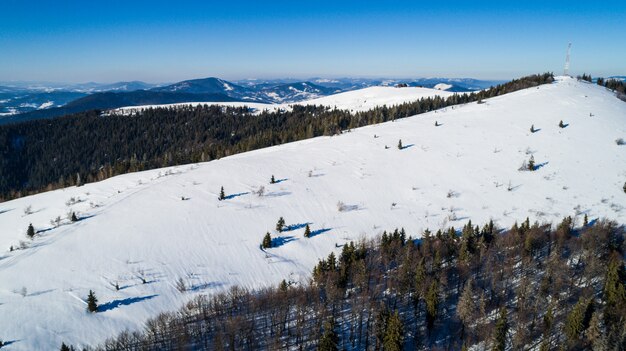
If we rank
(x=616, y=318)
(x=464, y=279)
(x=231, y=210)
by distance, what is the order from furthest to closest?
(x=231, y=210) → (x=464, y=279) → (x=616, y=318)

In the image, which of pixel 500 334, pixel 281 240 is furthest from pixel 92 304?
pixel 500 334

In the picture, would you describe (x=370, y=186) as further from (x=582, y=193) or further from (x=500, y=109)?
(x=500, y=109)

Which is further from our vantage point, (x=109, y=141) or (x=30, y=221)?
(x=109, y=141)

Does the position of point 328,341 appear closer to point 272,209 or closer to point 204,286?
point 204,286

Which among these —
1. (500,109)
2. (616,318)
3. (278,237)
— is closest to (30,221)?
(278,237)

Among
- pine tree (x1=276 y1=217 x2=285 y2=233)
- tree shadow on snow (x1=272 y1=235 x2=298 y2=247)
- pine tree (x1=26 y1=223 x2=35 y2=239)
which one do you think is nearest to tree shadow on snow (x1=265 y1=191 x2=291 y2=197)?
pine tree (x1=276 y1=217 x2=285 y2=233)

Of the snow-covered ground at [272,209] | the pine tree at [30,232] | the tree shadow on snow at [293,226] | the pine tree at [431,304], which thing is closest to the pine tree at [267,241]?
the snow-covered ground at [272,209]
